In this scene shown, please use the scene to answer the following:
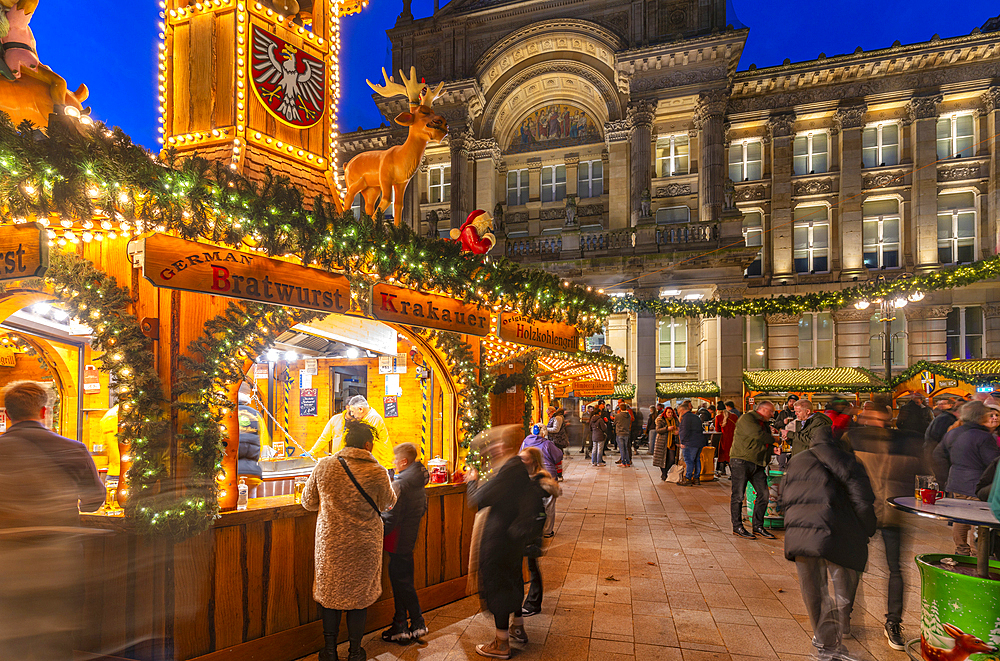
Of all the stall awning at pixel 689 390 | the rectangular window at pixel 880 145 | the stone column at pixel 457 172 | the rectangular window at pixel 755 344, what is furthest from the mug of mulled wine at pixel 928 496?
the rectangular window at pixel 880 145

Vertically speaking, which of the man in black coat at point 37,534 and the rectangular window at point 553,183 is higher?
the rectangular window at point 553,183

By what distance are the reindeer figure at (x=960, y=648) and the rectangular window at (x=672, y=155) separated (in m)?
22.7

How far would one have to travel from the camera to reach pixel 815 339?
77.5 feet

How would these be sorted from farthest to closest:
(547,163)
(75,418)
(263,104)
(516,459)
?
(547,163) → (75,418) → (263,104) → (516,459)

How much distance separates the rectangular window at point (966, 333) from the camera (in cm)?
2212

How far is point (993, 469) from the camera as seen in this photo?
611 cm

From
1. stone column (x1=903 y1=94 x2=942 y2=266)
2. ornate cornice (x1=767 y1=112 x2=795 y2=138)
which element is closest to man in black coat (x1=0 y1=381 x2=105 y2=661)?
ornate cornice (x1=767 y1=112 x2=795 y2=138)

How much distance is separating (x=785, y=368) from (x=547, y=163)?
14.2 m

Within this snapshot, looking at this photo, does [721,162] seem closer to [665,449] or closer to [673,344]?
[673,344]

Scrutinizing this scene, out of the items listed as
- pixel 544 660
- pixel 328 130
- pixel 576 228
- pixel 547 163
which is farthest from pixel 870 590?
pixel 547 163

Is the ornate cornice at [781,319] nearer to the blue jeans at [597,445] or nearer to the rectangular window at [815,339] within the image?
the rectangular window at [815,339]

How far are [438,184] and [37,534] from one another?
84.4 ft

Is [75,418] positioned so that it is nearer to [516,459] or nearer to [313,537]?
[313,537]

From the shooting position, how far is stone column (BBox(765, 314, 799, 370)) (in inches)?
934
